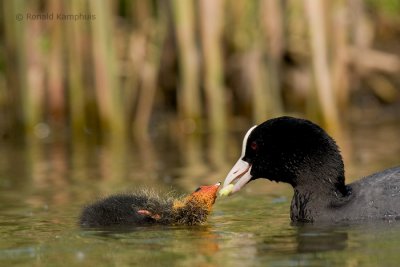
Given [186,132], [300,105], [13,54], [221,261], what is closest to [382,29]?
[300,105]

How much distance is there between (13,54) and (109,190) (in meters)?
5.63

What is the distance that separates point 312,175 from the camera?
7820 mm

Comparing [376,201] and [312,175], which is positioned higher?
[312,175]

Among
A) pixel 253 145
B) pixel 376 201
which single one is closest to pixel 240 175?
pixel 253 145

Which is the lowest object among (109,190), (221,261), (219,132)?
(221,261)

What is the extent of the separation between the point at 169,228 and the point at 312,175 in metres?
1.08

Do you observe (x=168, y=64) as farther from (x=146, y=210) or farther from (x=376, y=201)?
(x=376, y=201)

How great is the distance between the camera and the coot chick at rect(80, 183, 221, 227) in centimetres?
763

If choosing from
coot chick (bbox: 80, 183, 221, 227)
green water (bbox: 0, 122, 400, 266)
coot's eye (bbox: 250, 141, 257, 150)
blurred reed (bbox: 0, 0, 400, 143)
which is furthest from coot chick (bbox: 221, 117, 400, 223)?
blurred reed (bbox: 0, 0, 400, 143)

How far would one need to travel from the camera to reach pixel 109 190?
1064 cm

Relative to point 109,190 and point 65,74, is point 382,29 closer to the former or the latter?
point 65,74

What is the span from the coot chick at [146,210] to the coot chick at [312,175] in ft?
1.12

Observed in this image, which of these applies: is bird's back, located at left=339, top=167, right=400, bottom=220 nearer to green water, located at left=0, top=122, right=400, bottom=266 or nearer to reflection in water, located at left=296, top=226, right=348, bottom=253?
green water, located at left=0, top=122, right=400, bottom=266

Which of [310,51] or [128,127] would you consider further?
[128,127]
